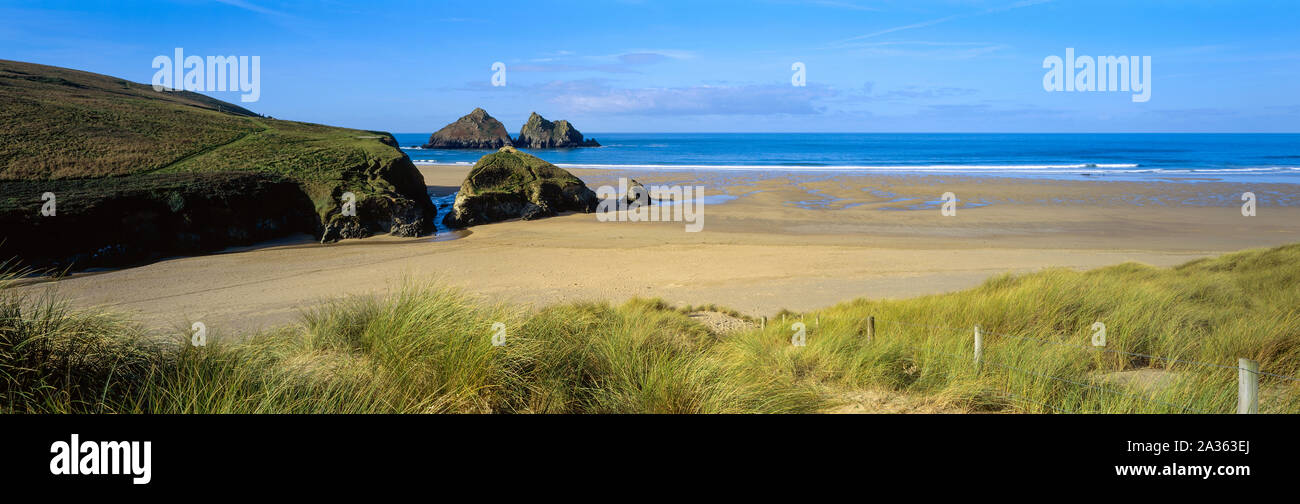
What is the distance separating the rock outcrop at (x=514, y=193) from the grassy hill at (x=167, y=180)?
171 centimetres

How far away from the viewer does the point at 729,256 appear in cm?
1702

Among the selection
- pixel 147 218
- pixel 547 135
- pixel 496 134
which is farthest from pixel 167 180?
pixel 496 134

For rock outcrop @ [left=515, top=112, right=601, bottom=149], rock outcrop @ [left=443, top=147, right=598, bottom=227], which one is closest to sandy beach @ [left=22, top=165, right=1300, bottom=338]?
rock outcrop @ [left=443, top=147, right=598, bottom=227]

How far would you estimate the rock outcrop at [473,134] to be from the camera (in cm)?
12344

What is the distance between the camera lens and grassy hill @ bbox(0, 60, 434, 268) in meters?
15.3

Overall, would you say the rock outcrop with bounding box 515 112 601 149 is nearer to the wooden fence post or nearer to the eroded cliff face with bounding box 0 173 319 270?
the eroded cliff face with bounding box 0 173 319 270

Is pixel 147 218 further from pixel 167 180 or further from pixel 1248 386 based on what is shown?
pixel 1248 386

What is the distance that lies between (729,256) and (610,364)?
39.9 ft

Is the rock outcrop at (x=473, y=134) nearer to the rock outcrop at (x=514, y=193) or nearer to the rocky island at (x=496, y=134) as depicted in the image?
the rocky island at (x=496, y=134)

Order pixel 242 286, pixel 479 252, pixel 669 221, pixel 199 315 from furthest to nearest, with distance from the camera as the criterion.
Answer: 1. pixel 669 221
2. pixel 479 252
3. pixel 242 286
4. pixel 199 315
